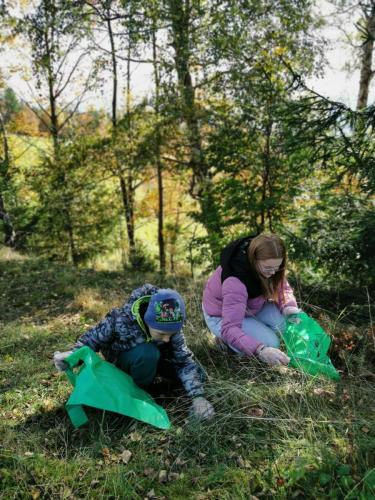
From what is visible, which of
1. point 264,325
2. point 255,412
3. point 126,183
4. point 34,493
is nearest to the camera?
point 34,493

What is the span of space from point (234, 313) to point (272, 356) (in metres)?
0.41

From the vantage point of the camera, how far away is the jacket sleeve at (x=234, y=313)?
9.96 feet

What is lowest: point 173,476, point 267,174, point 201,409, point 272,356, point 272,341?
point 173,476

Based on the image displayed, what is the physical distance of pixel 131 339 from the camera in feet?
9.20

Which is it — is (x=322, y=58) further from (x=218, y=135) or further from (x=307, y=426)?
(x=307, y=426)

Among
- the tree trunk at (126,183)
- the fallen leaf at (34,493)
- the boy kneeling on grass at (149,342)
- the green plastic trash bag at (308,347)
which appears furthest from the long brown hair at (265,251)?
the tree trunk at (126,183)

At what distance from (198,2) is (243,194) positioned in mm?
4220

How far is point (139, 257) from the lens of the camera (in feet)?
38.9

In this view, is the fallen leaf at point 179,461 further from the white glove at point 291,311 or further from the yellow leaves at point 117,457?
the white glove at point 291,311

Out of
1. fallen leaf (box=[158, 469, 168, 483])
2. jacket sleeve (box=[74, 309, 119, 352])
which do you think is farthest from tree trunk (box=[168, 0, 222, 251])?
fallen leaf (box=[158, 469, 168, 483])

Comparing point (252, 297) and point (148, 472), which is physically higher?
point (252, 297)

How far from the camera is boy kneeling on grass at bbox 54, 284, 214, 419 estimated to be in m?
2.62

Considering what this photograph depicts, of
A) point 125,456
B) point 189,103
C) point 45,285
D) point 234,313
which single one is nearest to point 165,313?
point 234,313

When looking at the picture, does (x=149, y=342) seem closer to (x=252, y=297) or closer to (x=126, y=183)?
(x=252, y=297)
